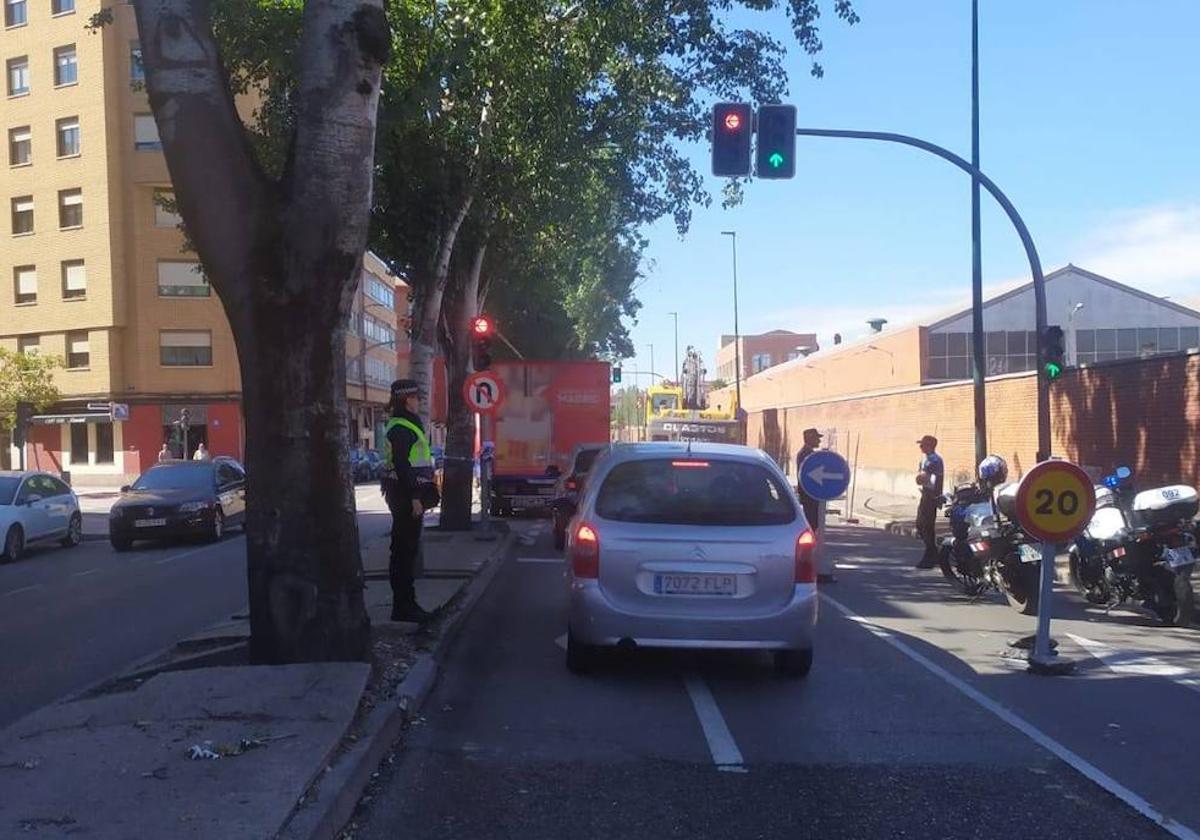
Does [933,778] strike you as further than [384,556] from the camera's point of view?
No

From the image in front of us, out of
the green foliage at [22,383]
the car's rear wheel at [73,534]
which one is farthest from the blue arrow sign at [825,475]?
the green foliage at [22,383]

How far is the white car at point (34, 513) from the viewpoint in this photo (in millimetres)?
18516

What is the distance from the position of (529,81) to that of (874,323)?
50.4 m

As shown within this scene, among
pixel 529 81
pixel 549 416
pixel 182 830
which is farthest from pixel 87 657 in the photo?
pixel 549 416

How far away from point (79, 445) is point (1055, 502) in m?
47.1

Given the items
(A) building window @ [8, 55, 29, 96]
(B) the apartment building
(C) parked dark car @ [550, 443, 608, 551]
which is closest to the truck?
(C) parked dark car @ [550, 443, 608, 551]

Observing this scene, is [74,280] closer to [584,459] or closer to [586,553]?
[584,459]

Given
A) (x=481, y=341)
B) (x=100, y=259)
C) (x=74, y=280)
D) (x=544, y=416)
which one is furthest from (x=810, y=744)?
(x=74, y=280)

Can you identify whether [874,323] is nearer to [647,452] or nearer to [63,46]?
[63,46]

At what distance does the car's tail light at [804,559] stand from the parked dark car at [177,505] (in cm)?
1272

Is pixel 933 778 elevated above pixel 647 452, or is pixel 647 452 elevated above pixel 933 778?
pixel 647 452

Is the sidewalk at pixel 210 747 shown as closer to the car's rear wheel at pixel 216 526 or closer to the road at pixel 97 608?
the road at pixel 97 608

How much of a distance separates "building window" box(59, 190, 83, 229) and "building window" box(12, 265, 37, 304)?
2.55 metres

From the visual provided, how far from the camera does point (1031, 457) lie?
892 inches
